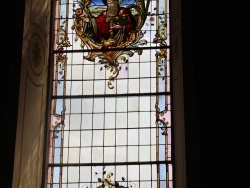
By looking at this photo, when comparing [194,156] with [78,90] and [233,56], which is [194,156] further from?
[78,90]

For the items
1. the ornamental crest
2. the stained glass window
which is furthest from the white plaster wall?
the ornamental crest

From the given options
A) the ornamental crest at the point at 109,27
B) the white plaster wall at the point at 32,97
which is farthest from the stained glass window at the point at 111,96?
the white plaster wall at the point at 32,97

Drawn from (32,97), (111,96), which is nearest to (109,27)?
(111,96)

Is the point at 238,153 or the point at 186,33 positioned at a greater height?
the point at 186,33

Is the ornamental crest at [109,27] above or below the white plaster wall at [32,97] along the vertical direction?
→ above

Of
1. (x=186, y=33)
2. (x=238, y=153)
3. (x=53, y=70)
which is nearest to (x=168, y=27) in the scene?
(x=186, y=33)

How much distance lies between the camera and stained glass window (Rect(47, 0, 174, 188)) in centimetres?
732

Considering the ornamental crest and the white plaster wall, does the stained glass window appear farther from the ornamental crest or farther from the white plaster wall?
the white plaster wall

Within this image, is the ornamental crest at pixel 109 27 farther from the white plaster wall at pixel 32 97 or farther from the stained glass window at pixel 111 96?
the white plaster wall at pixel 32 97

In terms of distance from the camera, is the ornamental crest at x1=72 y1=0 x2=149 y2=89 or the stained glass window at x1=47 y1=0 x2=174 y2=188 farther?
the ornamental crest at x1=72 y1=0 x2=149 y2=89

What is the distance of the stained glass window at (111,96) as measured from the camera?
24.0 ft

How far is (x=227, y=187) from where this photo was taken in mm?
6547

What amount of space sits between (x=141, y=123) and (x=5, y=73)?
1365 mm

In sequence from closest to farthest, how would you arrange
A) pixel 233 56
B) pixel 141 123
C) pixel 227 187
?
pixel 227 187 < pixel 233 56 < pixel 141 123
